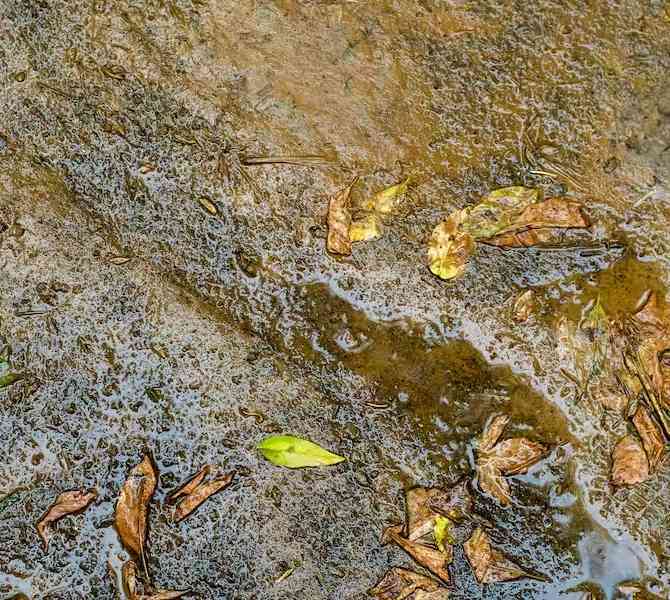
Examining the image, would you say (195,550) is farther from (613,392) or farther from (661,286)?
(661,286)

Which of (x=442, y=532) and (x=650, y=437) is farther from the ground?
(x=650, y=437)

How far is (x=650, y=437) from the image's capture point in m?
2.48

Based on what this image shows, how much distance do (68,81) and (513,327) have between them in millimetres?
2046

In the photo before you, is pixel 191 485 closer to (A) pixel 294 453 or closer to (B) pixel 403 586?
(A) pixel 294 453

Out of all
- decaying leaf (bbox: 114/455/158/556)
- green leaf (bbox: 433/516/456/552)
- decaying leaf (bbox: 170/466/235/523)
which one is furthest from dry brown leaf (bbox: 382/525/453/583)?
decaying leaf (bbox: 114/455/158/556)

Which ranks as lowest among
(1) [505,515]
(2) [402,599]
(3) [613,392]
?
(2) [402,599]

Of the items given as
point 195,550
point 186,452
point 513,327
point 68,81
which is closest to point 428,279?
point 513,327

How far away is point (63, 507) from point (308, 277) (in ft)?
4.36

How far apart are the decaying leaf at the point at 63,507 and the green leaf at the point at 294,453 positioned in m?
0.72

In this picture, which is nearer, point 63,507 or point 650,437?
point 650,437

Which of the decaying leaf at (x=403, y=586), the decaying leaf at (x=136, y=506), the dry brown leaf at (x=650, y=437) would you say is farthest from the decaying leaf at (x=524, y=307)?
the decaying leaf at (x=136, y=506)

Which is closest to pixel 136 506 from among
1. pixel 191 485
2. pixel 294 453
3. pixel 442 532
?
pixel 191 485

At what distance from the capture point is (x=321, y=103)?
261cm

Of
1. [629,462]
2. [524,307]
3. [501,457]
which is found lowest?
[501,457]
